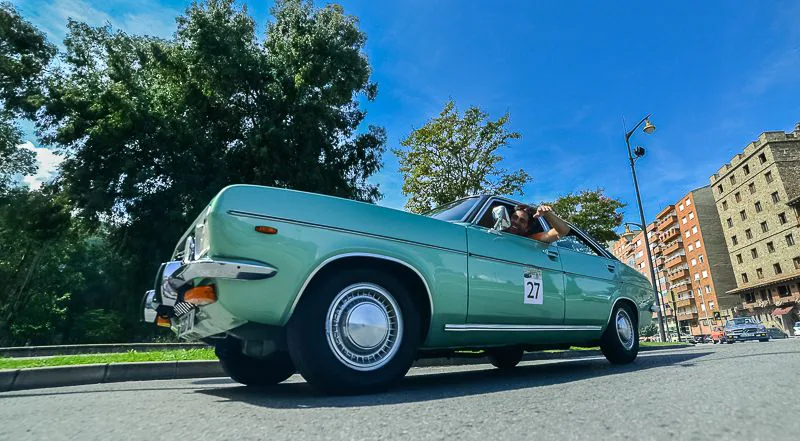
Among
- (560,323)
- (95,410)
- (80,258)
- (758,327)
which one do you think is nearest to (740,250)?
(758,327)

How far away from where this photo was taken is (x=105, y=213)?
15977mm

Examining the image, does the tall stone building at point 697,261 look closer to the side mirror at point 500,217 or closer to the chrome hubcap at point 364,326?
the side mirror at point 500,217

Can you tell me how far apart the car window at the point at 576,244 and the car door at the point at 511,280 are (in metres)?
0.42

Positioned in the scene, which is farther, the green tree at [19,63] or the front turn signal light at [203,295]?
the green tree at [19,63]

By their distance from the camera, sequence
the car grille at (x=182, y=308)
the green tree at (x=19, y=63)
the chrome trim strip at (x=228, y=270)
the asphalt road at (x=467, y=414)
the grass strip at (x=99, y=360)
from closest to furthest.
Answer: the asphalt road at (x=467, y=414) → the chrome trim strip at (x=228, y=270) → the car grille at (x=182, y=308) → the grass strip at (x=99, y=360) → the green tree at (x=19, y=63)

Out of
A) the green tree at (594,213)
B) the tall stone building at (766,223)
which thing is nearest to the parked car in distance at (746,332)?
the green tree at (594,213)

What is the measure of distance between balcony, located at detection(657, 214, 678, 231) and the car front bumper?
86.1 m

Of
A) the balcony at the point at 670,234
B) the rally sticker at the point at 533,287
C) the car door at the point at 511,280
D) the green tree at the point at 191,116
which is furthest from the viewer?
the balcony at the point at 670,234

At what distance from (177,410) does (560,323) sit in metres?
3.38

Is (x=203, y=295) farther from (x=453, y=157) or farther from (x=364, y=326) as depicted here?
(x=453, y=157)

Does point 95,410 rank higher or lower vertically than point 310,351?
lower

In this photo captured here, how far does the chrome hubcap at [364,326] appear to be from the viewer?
280 centimetres

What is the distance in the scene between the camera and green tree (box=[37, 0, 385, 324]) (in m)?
15.8

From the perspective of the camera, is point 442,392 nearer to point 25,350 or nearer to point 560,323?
point 560,323
